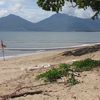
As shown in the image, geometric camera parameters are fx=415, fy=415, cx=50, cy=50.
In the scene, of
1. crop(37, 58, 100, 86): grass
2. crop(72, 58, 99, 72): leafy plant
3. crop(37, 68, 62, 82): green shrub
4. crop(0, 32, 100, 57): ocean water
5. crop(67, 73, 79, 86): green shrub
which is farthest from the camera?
crop(0, 32, 100, 57): ocean water

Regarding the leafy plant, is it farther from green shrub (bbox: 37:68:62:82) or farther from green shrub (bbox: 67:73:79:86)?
green shrub (bbox: 67:73:79:86)

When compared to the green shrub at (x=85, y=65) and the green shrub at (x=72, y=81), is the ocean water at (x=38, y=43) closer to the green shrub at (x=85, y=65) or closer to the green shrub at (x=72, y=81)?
the green shrub at (x=85, y=65)

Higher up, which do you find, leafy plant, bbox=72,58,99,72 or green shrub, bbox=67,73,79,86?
leafy plant, bbox=72,58,99,72

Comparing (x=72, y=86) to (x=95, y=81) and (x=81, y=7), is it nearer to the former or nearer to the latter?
(x=95, y=81)

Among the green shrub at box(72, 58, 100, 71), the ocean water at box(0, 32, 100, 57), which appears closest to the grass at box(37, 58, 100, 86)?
the green shrub at box(72, 58, 100, 71)

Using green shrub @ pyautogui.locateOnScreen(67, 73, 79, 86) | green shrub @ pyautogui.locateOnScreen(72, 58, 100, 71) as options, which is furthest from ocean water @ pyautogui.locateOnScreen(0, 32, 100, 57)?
green shrub @ pyautogui.locateOnScreen(67, 73, 79, 86)

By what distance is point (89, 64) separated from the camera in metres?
14.8

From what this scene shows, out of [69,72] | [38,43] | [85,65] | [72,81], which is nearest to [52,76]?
[69,72]

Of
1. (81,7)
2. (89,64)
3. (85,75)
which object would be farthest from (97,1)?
(85,75)

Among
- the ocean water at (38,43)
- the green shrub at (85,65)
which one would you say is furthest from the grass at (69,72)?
the ocean water at (38,43)

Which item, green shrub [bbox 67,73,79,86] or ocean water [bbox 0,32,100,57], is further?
ocean water [bbox 0,32,100,57]

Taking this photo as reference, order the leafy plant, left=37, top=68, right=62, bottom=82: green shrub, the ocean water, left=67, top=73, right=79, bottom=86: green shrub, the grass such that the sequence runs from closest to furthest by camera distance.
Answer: left=67, top=73, right=79, bottom=86: green shrub < the grass < left=37, top=68, right=62, bottom=82: green shrub < the leafy plant < the ocean water

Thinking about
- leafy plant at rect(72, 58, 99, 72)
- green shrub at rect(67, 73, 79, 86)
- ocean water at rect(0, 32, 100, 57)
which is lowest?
ocean water at rect(0, 32, 100, 57)

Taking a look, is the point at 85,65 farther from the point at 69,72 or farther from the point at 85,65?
the point at 69,72
